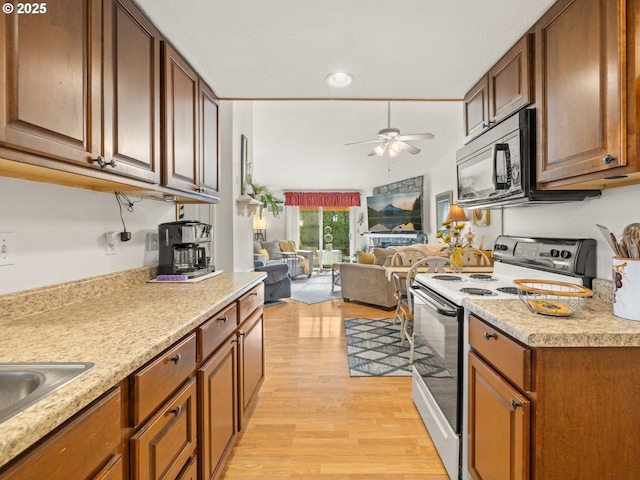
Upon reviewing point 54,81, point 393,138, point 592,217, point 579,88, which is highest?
point 393,138

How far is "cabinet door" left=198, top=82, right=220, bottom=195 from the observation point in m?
2.06

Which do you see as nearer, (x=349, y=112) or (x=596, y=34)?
(x=596, y=34)

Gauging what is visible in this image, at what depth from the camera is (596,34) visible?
117cm

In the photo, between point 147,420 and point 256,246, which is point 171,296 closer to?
point 147,420

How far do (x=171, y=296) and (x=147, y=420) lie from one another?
71 cm

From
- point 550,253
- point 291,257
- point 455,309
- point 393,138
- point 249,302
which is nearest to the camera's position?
point 455,309

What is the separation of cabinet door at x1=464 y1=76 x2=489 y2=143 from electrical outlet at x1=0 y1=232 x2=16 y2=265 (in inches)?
91.1

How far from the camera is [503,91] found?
1753mm

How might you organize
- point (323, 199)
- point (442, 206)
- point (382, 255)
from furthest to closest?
point (323, 199) → point (442, 206) → point (382, 255)

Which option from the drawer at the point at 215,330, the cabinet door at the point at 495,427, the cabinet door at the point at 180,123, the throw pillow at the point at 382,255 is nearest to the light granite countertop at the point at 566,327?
the cabinet door at the point at 495,427

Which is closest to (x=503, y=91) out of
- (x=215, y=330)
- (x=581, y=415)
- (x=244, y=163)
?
(x=581, y=415)

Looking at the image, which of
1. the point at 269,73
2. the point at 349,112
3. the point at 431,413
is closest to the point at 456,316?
the point at 431,413

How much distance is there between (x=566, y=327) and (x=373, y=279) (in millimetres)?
3678

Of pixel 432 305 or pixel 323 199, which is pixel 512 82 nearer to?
pixel 432 305
